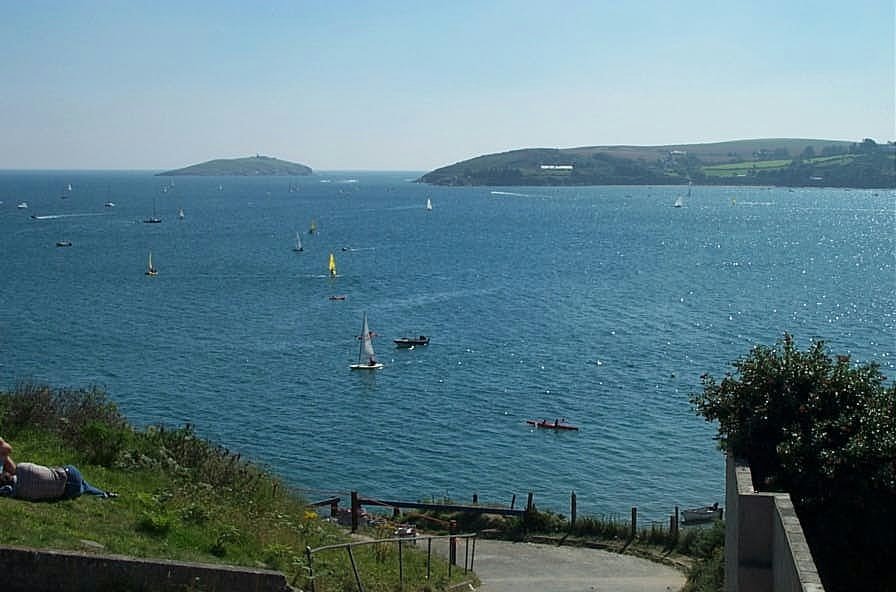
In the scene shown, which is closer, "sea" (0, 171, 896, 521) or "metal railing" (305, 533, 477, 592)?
"metal railing" (305, 533, 477, 592)

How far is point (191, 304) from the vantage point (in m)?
75.1

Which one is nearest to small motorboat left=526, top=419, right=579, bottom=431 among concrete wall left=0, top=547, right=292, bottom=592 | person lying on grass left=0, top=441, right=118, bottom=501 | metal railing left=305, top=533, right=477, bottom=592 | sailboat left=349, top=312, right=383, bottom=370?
sailboat left=349, top=312, right=383, bottom=370

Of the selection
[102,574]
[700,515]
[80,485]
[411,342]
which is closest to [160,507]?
[80,485]

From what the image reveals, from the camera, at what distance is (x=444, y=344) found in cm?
6147

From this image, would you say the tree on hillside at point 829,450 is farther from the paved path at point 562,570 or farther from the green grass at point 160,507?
the paved path at point 562,570

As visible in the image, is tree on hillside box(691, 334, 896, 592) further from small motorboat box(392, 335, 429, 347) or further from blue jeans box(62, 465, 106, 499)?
small motorboat box(392, 335, 429, 347)

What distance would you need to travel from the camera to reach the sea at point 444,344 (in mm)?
39750

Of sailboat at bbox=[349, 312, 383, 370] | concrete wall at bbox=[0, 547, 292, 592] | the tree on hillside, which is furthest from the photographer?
sailboat at bbox=[349, 312, 383, 370]

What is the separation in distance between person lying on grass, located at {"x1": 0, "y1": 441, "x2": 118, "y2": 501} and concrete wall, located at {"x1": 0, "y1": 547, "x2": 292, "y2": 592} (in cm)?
259

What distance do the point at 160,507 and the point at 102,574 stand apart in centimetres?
339

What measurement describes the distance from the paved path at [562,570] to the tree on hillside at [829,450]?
681 cm

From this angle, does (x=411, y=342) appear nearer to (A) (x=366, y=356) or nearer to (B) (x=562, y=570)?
(A) (x=366, y=356)

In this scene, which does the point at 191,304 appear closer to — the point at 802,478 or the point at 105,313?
the point at 105,313

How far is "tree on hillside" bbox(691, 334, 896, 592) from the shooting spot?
504 inches
